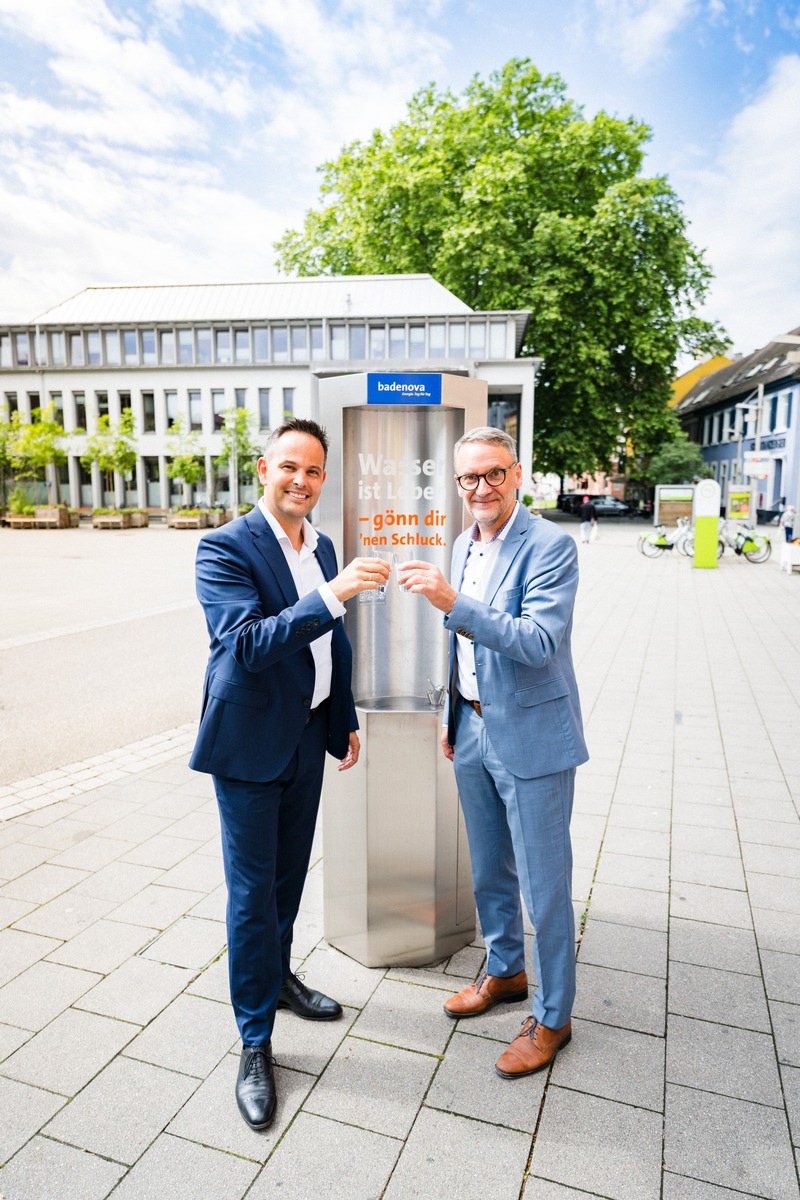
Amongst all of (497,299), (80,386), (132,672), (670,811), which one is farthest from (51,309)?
(670,811)

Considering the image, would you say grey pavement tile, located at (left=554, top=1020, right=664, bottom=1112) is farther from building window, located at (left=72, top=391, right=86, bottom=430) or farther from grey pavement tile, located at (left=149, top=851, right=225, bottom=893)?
building window, located at (left=72, top=391, right=86, bottom=430)

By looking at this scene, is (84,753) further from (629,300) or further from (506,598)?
(629,300)

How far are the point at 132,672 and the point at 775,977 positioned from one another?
22.2 feet

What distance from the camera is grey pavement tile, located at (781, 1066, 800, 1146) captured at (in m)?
2.29

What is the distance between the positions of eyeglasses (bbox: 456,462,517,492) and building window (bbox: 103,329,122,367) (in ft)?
180

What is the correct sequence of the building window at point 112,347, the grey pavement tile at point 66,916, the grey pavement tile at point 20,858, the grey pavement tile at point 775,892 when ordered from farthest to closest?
1. the building window at point 112,347
2. the grey pavement tile at point 20,858
3. the grey pavement tile at point 775,892
4. the grey pavement tile at point 66,916

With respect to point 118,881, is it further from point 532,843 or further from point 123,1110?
point 532,843

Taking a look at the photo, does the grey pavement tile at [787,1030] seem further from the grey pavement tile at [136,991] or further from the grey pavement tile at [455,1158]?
the grey pavement tile at [136,991]

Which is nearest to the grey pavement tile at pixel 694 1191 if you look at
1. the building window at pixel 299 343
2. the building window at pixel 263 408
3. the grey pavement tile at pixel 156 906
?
the grey pavement tile at pixel 156 906

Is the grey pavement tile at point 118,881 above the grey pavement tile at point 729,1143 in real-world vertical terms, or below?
below

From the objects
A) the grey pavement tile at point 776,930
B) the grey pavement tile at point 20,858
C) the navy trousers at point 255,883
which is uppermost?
the navy trousers at point 255,883

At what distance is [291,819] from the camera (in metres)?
2.63

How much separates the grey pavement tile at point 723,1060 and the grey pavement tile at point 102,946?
2068 millimetres

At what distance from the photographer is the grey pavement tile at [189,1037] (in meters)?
2.56
